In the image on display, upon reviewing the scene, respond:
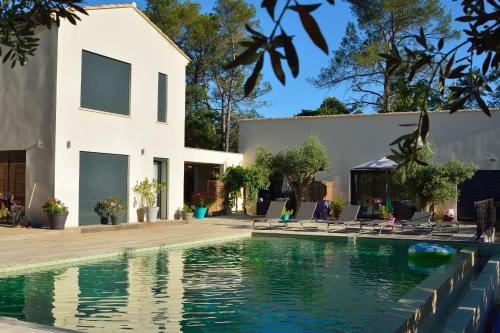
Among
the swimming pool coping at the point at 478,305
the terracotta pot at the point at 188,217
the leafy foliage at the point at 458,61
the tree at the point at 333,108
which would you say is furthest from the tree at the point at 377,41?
the leafy foliage at the point at 458,61

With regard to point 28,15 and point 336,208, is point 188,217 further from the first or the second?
point 28,15

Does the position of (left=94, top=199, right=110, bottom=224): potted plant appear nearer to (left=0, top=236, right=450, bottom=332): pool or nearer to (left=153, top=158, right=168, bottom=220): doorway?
(left=153, top=158, right=168, bottom=220): doorway

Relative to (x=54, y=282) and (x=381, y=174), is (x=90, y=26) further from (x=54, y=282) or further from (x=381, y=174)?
(x=381, y=174)

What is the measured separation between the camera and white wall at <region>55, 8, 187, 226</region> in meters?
16.1

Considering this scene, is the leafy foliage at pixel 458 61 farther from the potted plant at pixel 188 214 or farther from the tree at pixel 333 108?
the tree at pixel 333 108

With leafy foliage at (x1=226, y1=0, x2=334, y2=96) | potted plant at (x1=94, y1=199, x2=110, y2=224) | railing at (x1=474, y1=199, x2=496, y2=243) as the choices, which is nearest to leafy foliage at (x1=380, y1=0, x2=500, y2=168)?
leafy foliage at (x1=226, y1=0, x2=334, y2=96)

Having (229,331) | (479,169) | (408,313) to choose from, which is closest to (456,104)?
(408,313)

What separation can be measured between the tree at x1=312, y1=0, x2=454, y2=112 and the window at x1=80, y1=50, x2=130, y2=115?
1505cm

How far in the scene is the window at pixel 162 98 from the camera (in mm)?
20422

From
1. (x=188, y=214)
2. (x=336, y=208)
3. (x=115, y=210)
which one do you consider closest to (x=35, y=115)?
(x=115, y=210)

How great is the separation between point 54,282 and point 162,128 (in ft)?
38.9

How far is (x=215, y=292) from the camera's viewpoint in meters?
8.37

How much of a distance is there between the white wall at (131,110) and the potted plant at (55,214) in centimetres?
64

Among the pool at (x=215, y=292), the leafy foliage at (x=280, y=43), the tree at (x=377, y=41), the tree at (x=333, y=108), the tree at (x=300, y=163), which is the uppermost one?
the tree at (x=377, y=41)
